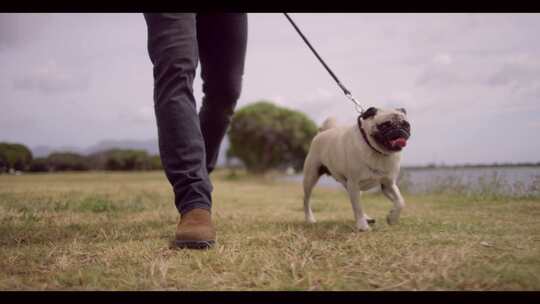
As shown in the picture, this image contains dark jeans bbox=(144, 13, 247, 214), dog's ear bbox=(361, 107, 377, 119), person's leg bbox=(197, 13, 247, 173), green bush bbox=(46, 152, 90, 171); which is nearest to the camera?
dark jeans bbox=(144, 13, 247, 214)

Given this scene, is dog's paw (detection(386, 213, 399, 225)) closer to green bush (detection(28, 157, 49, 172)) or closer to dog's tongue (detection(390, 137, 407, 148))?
dog's tongue (detection(390, 137, 407, 148))

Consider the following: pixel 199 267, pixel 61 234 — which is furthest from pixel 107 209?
pixel 199 267

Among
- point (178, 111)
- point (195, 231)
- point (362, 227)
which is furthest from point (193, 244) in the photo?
point (362, 227)

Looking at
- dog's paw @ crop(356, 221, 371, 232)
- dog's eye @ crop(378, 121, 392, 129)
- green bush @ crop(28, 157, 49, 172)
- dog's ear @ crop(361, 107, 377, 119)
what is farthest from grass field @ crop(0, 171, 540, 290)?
green bush @ crop(28, 157, 49, 172)

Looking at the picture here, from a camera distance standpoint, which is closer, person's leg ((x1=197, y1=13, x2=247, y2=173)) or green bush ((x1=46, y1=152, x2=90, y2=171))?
person's leg ((x1=197, y1=13, x2=247, y2=173))

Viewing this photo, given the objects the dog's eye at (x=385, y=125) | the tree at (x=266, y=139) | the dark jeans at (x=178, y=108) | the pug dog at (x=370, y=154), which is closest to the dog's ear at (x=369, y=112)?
the pug dog at (x=370, y=154)

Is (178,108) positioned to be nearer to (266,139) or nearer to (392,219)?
(392,219)

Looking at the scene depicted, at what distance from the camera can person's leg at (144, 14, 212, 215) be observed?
1897 millimetres

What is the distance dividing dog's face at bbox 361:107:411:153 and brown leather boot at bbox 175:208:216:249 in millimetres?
1204

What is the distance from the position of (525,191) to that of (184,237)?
6.34 ft

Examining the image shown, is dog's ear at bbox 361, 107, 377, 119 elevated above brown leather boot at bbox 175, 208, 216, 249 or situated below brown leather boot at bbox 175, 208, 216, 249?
above

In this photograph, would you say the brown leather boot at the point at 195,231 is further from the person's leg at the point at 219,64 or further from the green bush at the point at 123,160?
the green bush at the point at 123,160
